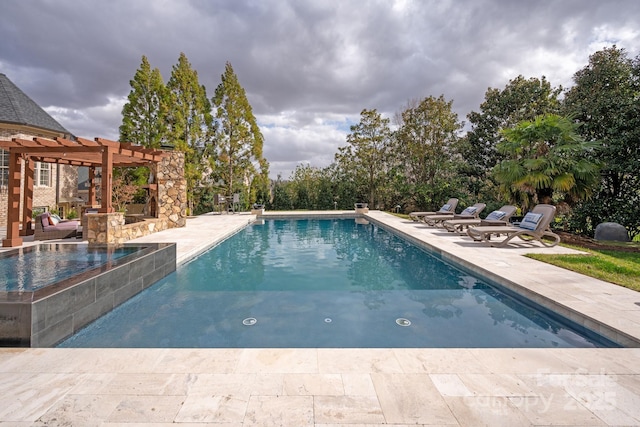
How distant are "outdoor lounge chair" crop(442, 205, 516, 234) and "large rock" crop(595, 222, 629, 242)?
8.65 ft

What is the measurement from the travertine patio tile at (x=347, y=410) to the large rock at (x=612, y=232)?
1121cm

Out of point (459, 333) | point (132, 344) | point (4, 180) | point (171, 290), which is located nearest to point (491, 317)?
point (459, 333)

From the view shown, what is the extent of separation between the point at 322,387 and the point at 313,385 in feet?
0.25

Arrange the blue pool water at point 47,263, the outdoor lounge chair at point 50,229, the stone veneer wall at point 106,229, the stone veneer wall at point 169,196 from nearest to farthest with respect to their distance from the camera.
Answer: the blue pool water at point 47,263 → the stone veneer wall at point 106,229 → the outdoor lounge chair at point 50,229 → the stone veneer wall at point 169,196

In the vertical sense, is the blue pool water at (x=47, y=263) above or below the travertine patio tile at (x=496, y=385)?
above

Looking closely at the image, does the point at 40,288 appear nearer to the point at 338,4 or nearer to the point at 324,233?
the point at 324,233

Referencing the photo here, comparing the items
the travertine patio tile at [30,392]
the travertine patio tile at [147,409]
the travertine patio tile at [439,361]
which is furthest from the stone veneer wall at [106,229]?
the travertine patio tile at [439,361]

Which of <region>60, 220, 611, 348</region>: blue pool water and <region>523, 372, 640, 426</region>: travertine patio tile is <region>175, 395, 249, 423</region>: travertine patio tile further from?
<region>523, 372, 640, 426</region>: travertine patio tile

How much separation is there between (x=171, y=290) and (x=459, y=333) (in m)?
4.66

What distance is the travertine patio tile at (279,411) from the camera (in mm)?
1963

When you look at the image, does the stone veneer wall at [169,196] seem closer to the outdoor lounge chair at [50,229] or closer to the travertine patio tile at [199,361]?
the outdoor lounge chair at [50,229]

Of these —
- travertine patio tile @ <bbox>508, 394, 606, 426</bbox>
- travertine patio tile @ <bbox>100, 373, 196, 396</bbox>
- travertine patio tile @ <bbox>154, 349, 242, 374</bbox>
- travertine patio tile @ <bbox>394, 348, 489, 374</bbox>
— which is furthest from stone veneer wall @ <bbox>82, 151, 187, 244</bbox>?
travertine patio tile @ <bbox>508, 394, 606, 426</bbox>

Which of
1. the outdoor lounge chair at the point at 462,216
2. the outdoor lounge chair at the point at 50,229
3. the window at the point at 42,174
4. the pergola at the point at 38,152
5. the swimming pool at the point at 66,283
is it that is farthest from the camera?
the window at the point at 42,174

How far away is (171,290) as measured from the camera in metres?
5.50
